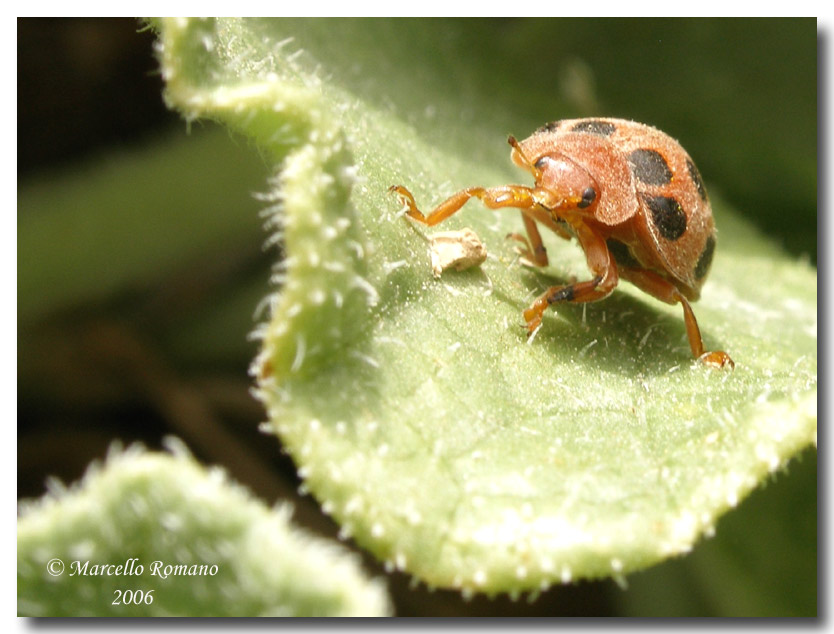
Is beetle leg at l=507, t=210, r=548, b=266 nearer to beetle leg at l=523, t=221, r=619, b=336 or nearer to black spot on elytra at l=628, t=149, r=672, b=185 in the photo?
beetle leg at l=523, t=221, r=619, b=336

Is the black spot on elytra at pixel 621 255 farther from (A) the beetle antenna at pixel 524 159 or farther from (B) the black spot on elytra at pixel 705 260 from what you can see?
(A) the beetle antenna at pixel 524 159

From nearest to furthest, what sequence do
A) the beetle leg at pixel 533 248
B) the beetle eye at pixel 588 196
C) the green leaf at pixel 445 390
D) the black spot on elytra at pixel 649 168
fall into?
the green leaf at pixel 445 390 < the beetle eye at pixel 588 196 < the black spot on elytra at pixel 649 168 < the beetle leg at pixel 533 248

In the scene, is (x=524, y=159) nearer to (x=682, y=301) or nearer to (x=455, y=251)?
(x=455, y=251)

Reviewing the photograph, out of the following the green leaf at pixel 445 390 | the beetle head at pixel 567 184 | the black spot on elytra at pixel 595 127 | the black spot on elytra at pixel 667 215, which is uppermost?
the black spot on elytra at pixel 595 127

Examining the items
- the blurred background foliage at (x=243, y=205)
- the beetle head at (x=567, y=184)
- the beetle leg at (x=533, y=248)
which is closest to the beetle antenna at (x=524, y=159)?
the beetle head at (x=567, y=184)

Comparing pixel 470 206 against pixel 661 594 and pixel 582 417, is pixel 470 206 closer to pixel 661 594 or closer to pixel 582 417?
pixel 582 417

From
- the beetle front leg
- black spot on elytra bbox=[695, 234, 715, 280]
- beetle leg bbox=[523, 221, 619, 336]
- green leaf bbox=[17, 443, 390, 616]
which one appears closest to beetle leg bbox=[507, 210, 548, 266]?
beetle leg bbox=[523, 221, 619, 336]

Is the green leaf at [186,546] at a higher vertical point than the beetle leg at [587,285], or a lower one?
lower

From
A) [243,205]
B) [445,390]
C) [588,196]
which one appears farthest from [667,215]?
[243,205]
